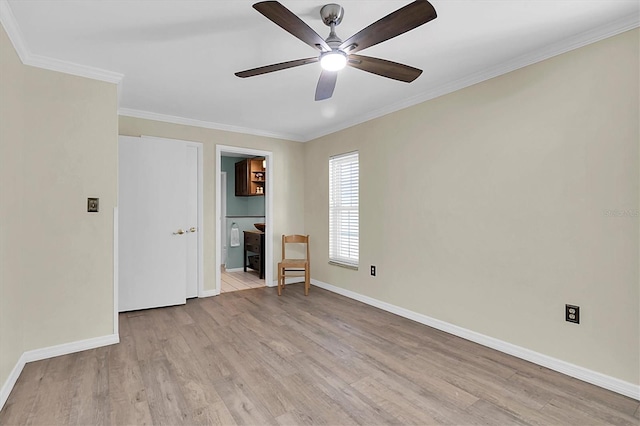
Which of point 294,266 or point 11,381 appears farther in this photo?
point 294,266

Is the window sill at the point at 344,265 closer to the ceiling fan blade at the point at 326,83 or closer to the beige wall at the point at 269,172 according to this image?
the beige wall at the point at 269,172

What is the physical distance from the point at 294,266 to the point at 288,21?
3326mm

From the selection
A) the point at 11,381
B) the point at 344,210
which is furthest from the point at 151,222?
the point at 344,210

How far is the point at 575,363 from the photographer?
227 centimetres

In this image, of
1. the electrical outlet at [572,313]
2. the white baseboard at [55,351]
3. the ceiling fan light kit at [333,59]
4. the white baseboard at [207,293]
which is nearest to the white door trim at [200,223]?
the white baseboard at [207,293]

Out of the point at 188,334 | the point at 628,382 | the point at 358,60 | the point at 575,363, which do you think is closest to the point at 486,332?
the point at 575,363

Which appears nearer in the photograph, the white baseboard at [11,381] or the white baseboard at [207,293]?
the white baseboard at [11,381]

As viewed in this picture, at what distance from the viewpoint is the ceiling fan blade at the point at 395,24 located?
1486 mm

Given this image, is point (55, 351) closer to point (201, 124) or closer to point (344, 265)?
point (201, 124)

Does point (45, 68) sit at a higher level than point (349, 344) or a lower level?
higher

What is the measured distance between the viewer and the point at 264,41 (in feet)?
7.60

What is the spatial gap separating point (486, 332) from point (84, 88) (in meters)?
4.02

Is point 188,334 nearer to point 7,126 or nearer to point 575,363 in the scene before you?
point 7,126

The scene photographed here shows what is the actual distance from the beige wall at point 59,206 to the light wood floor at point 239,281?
2.07 metres
